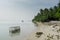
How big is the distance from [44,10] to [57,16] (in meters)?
31.8

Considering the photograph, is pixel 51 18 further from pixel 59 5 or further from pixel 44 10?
pixel 44 10

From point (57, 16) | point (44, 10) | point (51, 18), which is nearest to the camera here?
point (57, 16)

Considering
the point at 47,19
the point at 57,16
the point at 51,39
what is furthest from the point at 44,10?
the point at 51,39

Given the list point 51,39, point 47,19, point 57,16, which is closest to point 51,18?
point 47,19

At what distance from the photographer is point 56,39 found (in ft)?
56.0

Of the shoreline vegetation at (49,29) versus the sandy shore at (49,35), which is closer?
the sandy shore at (49,35)

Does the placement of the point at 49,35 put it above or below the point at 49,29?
above

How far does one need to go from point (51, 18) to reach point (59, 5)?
7.75 m

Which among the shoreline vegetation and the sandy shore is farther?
the shoreline vegetation

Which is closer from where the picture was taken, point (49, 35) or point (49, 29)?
point (49, 35)

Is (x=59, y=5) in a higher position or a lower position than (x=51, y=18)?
higher

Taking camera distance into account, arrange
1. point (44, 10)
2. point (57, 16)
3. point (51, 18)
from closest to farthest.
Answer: point (57, 16), point (51, 18), point (44, 10)

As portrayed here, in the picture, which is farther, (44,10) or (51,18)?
(44,10)

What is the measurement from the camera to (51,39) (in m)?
17.7
